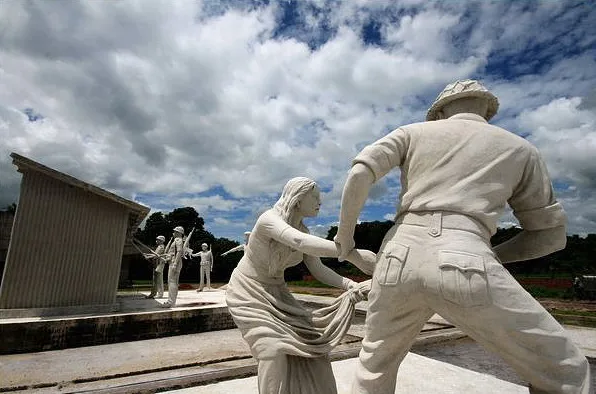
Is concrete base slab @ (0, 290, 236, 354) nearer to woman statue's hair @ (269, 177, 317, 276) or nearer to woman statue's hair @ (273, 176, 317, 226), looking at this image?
woman statue's hair @ (269, 177, 317, 276)

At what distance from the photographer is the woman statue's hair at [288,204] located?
8.59ft

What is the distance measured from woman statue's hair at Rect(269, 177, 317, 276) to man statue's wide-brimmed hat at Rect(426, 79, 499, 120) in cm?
108

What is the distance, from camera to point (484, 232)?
188 cm

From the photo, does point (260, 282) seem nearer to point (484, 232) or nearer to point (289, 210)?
point (289, 210)

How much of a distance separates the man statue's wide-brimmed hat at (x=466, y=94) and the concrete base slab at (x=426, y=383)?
3.24 m

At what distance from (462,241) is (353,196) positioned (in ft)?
2.08

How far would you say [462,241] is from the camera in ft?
5.91

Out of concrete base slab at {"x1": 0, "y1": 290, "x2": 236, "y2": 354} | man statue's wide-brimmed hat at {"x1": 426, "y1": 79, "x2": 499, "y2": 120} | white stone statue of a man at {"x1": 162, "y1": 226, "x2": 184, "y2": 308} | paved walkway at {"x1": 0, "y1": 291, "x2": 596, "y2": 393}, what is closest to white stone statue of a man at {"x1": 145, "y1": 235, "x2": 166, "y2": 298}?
white stone statue of a man at {"x1": 162, "y1": 226, "x2": 184, "y2": 308}

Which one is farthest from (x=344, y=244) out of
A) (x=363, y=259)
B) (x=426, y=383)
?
(x=426, y=383)

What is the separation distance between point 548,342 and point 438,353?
650 cm

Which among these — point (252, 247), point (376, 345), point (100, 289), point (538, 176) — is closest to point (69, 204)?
point (100, 289)

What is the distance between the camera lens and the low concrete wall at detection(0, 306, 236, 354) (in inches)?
268

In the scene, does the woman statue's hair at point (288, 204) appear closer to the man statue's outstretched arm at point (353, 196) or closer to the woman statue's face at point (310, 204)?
the woman statue's face at point (310, 204)

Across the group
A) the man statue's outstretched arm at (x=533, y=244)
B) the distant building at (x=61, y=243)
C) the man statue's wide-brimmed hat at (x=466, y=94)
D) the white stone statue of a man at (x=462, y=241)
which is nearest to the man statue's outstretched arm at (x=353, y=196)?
the white stone statue of a man at (x=462, y=241)
